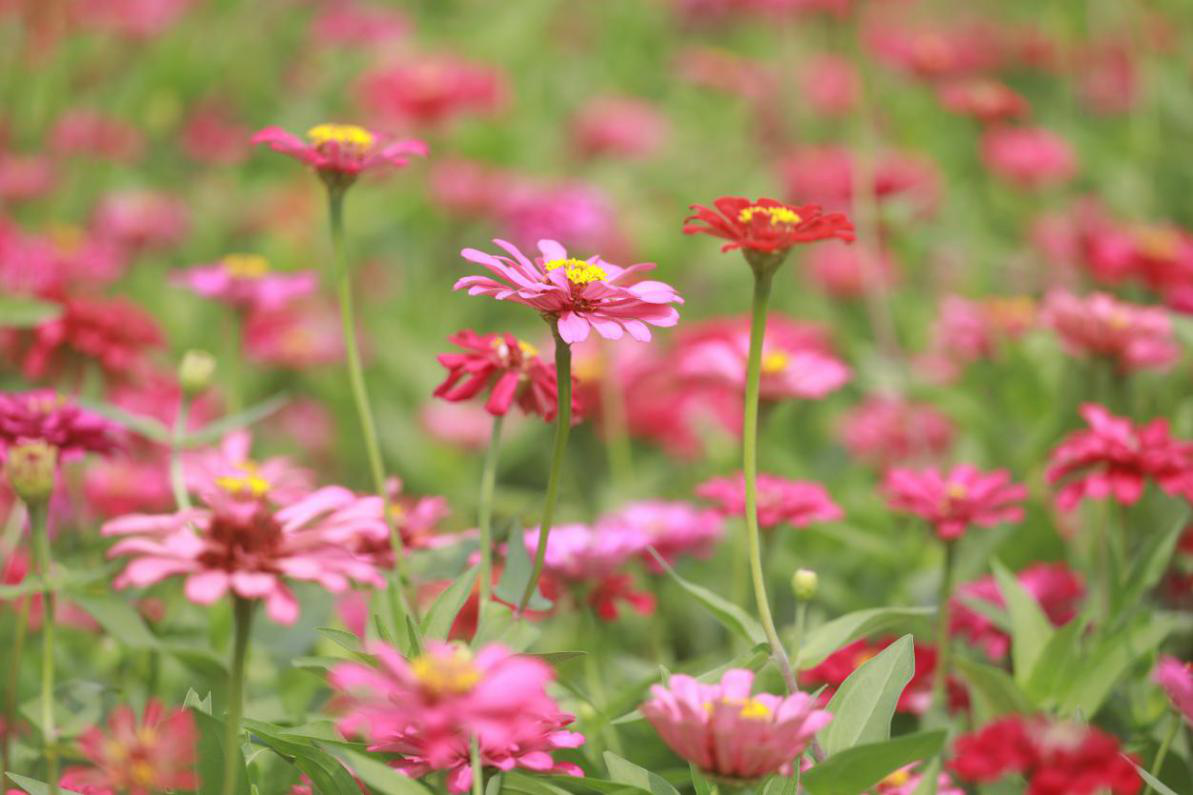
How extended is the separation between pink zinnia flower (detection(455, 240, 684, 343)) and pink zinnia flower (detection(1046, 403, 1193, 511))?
58 centimetres

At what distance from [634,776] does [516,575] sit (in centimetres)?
22

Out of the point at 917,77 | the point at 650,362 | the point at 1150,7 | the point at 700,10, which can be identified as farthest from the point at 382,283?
the point at 1150,7

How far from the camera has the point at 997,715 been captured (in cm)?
114

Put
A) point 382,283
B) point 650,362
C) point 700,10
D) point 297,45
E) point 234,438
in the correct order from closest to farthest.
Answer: point 234,438 → point 650,362 → point 382,283 → point 297,45 → point 700,10

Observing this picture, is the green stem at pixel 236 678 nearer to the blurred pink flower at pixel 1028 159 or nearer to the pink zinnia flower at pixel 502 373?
the pink zinnia flower at pixel 502 373

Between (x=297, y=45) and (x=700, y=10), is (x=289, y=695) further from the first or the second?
(x=700, y=10)

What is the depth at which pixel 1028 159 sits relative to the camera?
2.85 metres

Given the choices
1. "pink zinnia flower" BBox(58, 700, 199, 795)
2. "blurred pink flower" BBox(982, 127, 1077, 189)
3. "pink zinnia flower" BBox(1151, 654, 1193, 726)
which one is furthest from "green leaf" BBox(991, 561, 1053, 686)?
"blurred pink flower" BBox(982, 127, 1077, 189)

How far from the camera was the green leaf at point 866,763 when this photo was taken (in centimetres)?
86

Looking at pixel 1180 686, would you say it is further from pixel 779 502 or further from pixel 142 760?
pixel 142 760

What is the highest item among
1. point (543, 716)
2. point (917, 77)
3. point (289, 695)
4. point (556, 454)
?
point (917, 77)

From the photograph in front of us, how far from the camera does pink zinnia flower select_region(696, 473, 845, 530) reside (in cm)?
134

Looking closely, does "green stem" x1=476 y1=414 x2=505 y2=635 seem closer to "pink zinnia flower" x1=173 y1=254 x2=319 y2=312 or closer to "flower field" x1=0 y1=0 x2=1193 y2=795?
"flower field" x1=0 y1=0 x2=1193 y2=795

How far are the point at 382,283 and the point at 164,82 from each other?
1.08 meters
